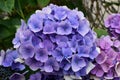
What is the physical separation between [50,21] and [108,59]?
0.23m

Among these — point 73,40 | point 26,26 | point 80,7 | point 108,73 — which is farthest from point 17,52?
point 80,7

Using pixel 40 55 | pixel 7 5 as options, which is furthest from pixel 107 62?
pixel 7 5

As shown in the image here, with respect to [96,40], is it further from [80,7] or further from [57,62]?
[80,7]

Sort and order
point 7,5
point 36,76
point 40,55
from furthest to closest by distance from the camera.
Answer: point 7,5
point 36,76
point 40,55

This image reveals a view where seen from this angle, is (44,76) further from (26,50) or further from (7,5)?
(7,5)

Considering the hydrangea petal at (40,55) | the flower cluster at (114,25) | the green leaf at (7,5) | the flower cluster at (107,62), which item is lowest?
the flower cluster at (107,62)

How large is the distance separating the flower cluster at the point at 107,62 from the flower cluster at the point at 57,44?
0.04 meters

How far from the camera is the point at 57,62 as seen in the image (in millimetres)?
1299

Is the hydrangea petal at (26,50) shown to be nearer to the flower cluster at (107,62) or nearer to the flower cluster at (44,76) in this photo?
the flower cluster at (44,76)

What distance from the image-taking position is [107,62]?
4.48 ft

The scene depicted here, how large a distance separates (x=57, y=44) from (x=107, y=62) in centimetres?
18

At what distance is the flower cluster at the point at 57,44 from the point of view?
129 centimetres

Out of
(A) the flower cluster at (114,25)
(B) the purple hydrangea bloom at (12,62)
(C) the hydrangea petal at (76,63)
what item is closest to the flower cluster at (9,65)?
(B) the purple hydrangea bloom at (12,62)

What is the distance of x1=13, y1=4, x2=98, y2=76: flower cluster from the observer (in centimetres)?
129
